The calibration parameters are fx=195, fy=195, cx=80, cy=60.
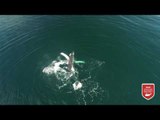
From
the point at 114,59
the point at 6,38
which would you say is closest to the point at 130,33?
the point at 114,59

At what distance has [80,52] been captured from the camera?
125ft

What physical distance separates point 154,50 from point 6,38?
104 ft

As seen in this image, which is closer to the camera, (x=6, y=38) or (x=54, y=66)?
(x=54, y=66)

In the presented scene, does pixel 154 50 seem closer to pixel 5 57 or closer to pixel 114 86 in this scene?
pixel 114 86

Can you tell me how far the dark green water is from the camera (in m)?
30.0

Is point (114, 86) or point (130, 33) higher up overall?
point (130, 33)

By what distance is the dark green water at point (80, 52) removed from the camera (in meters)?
30.0

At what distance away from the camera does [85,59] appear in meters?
36.3

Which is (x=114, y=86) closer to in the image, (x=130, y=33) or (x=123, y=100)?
(x=123, y=100)
